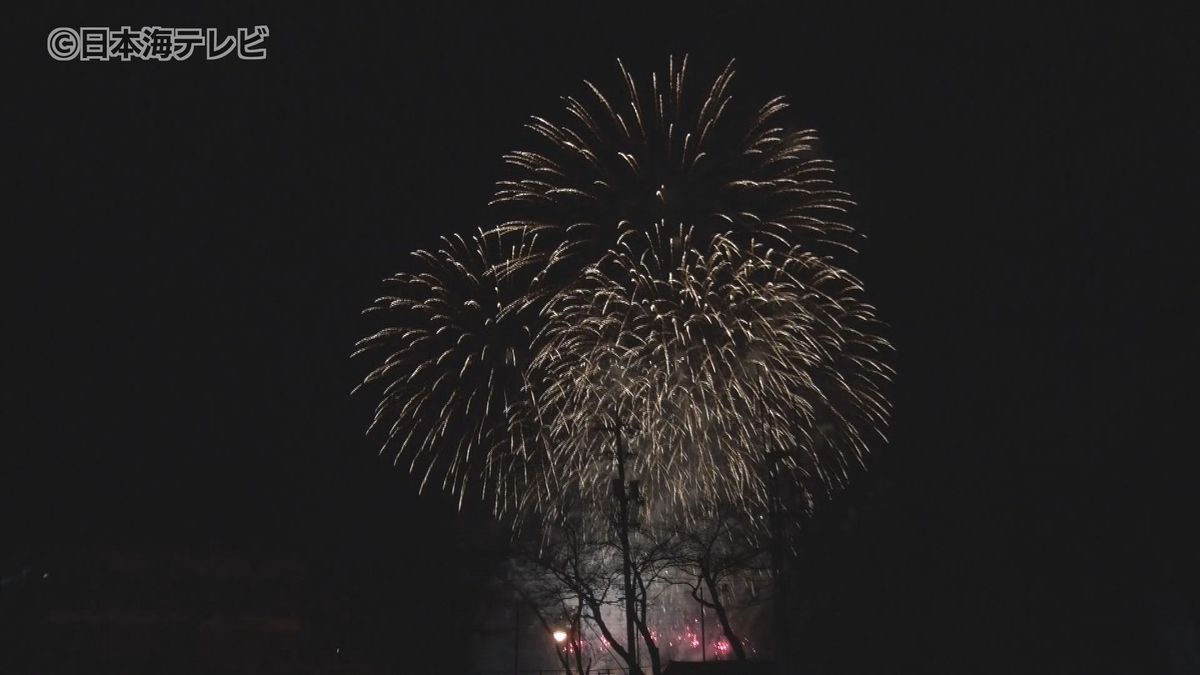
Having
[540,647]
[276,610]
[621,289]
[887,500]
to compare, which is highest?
[621,289]

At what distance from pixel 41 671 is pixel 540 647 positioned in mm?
28853

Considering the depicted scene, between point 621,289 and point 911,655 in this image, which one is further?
point 911,655

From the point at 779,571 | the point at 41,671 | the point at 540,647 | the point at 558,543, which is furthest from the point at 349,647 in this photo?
the point at 779,571

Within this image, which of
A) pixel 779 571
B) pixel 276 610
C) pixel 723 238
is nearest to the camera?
pixel 779 571

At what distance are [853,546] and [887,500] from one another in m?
1.94

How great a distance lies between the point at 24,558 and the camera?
3073 centimetres

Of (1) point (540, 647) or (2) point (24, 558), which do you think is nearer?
(2) point (24, 558)

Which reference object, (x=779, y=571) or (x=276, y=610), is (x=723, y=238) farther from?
(x=276, y=610)

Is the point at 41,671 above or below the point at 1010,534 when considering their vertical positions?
below

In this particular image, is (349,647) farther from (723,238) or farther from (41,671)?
(723,238)

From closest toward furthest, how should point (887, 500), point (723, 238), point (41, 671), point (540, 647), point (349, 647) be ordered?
point (723, 238)
point (41, 671)
point (887, 500)
point (349, 647)
point (540, 647)

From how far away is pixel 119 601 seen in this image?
30.8 metres

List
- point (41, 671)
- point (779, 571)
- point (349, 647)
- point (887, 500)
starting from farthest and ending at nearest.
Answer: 1. point (349, 647)
2. point (887, 500)
3. point (41, 671)
4. point (779, 571)

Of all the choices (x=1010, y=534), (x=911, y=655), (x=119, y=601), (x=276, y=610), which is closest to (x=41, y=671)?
(x=119, y=601)
